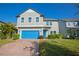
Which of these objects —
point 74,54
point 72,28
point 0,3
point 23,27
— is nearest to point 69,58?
point 74,54

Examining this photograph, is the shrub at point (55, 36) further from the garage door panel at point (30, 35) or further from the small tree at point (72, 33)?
the garage door panel at point (30, 35)

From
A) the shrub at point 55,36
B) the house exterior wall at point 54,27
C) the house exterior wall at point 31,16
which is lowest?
the shrub at point 55,36

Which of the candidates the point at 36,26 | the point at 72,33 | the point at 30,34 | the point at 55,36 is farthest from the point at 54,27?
the point at 30,34

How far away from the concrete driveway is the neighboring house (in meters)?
0.35

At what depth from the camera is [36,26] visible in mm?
16828

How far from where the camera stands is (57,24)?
17062mm

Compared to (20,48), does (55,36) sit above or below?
above

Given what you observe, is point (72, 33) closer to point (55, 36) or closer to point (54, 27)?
point (55, 36)

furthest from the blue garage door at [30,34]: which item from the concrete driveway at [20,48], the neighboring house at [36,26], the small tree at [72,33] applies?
the small tree at [72,33]

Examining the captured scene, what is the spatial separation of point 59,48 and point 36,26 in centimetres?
153

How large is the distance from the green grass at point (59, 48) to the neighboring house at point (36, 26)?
0.45 metres

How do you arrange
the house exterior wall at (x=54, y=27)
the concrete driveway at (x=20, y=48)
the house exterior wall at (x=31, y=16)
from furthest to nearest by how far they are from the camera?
1. the house exterior wall at (x=54, y=27)
2. the house exterior wall at (x=31, y=16)
3. the concrete driveway at (x=20, y=48)

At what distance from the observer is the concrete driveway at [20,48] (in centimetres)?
1603

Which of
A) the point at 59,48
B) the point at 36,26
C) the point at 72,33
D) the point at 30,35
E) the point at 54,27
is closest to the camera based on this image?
the point at 59,48
